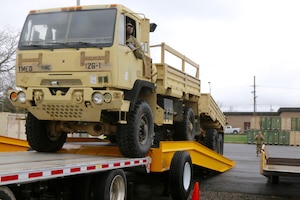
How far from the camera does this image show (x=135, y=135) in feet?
25.4

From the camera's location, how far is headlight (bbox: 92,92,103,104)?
23.5ft

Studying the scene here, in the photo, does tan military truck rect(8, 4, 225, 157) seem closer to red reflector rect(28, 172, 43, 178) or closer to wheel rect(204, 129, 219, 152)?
red reflector rect(28, 172, 43, 178)

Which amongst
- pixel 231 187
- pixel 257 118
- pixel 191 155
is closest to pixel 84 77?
pixel 191 155

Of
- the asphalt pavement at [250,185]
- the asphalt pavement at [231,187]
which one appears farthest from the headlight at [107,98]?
the asphalt pavement at [250,185]

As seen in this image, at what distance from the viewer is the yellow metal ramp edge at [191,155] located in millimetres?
8500

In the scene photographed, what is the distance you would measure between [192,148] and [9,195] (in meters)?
5.85

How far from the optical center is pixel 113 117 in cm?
803

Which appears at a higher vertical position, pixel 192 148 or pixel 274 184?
pixel 192 148

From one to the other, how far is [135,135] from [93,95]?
1121 millimetres

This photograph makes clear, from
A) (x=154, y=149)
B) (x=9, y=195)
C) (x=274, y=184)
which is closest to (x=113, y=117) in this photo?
(x=154, y=149)

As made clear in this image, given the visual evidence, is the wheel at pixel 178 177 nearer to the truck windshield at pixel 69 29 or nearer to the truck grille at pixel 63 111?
the truck grille at pixel 63 111

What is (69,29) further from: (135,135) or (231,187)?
(231,187)

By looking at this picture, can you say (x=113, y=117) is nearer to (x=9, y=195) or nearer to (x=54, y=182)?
(x=54, y=182)

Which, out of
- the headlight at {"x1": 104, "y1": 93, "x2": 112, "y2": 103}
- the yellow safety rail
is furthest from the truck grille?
the yellow safety rail
